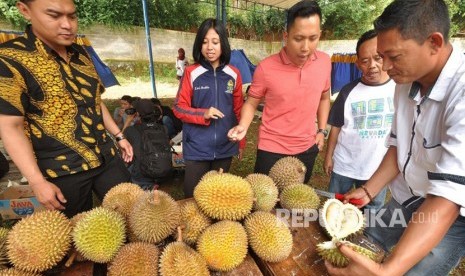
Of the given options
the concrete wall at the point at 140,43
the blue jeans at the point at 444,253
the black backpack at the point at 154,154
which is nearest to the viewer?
the blue jeans at the point at 444,253

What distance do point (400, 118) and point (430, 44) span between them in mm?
539

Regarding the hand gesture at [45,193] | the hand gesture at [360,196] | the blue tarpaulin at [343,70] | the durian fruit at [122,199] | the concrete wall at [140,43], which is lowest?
the hand gesture at [360,196]

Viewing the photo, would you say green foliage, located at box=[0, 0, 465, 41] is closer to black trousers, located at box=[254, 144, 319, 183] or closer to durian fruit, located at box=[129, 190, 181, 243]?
black trousers, located at box=[254, 144, 319, 183]

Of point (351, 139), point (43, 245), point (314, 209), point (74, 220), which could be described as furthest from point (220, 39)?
point (43, 245)

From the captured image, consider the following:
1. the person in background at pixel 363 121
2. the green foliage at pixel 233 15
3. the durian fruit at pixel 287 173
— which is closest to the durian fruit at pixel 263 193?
the durian fruit at pixel 287 173

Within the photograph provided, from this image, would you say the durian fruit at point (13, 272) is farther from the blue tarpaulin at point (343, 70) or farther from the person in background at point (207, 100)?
the blue tarpaulin at point (343, 70)

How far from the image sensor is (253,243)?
127cm

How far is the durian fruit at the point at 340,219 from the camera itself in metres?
1.37

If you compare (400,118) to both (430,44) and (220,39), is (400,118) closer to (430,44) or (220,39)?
(430,44)

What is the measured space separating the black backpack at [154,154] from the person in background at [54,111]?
1332 millimetres

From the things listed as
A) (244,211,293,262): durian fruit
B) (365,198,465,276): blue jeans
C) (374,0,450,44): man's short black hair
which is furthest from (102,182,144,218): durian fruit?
(365,198,465,276): blue jeans

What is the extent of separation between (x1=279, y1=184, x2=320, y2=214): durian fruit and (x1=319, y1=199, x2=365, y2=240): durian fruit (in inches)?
3.4

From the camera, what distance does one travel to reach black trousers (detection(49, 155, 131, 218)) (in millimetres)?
1799

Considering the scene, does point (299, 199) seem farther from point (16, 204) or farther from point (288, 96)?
point (16, 204)
